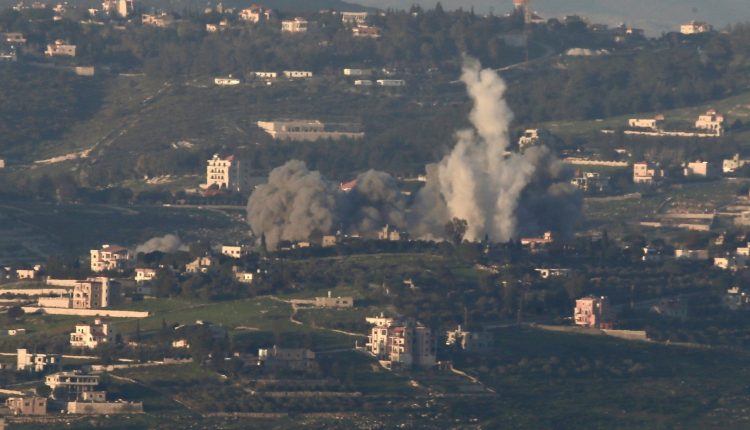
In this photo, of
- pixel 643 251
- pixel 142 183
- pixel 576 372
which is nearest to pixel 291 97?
pixel 142 183

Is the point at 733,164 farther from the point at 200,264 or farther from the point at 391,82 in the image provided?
the point at 200,264

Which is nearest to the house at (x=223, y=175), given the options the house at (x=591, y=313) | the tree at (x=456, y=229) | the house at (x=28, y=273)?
the tree at (x=456, y=229)

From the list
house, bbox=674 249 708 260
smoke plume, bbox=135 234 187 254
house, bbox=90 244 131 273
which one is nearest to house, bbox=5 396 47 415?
house, bbox=90 244 131 273

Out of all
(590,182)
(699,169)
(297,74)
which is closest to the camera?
(590,182)

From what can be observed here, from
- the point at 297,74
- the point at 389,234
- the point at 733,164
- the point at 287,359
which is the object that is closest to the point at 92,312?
the point at 287,359

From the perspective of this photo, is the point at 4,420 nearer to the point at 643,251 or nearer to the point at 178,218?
the point at 643,251
